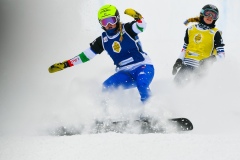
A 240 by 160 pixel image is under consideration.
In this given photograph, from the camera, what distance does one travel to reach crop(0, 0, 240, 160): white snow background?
13.8ft

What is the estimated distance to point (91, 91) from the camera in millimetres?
6742

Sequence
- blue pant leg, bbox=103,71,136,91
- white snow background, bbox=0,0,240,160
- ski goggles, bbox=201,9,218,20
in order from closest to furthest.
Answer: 1. white snow background, bbox=0,0,240,160
2. blue pant leg, bbox=103,71,136,91
3. ski goggles, bbox=201,9,218,20

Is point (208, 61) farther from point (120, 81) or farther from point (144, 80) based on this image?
point (120, 81)

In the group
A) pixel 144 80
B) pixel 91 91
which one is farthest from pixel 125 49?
pixel 91 91

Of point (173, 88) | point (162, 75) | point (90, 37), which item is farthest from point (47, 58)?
point (173, 88)

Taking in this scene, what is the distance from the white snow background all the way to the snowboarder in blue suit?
0.27m

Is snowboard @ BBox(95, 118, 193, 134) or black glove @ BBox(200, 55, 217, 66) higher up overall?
black glove @ BBox(200, 55, 217, 66)

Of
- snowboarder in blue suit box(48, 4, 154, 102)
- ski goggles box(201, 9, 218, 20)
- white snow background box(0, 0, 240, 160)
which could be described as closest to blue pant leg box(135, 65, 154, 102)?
snowboarder in blue suit box(48, 4, 154, 102)

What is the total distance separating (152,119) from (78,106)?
1.34 metres

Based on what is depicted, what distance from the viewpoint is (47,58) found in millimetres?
12641

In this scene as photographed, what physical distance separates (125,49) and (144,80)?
1.97ft

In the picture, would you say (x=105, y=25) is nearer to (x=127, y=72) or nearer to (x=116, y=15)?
(x=116, y=15)

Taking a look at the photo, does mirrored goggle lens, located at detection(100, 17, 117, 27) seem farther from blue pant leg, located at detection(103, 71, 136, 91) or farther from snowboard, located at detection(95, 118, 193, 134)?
snowboard, located at detection(95, 118, 193, 134)

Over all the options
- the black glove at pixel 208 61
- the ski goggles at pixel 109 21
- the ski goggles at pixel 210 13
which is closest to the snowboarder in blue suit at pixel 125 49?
the ski goggles at pixel 109 21
